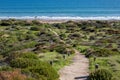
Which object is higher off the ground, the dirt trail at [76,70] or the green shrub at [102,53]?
the green shrub at [102,53]

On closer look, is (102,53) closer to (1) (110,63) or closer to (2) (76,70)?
(1) (110,63)

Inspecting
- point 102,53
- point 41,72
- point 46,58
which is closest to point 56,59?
point 46,58

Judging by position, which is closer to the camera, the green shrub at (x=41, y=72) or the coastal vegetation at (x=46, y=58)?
the green shrub at (x=41, y=72)

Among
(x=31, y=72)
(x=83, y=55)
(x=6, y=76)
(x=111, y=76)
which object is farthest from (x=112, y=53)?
(x=6, y=76)

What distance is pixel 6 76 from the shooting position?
19.4 meters

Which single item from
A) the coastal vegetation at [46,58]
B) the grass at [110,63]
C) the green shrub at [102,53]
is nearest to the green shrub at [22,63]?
the coastal vegetation at [46,58]

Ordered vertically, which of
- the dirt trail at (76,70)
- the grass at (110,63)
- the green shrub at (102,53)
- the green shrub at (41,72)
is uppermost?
the green shrub at (41,72)

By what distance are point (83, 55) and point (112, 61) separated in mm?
6371

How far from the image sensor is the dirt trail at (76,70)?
25430 mm

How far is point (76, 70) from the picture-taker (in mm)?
28016

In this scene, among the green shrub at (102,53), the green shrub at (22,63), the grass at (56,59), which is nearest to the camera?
the green shrub at (22,63)

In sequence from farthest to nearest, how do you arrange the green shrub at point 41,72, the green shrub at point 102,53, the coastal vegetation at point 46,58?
the green shrub at point 102,53 < the coastal vegetation at point 46,58 < the green shrub at point 41,72

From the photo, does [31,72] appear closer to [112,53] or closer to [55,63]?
[55,63]

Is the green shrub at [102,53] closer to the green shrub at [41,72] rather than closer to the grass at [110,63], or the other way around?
the grass at [110,63]
